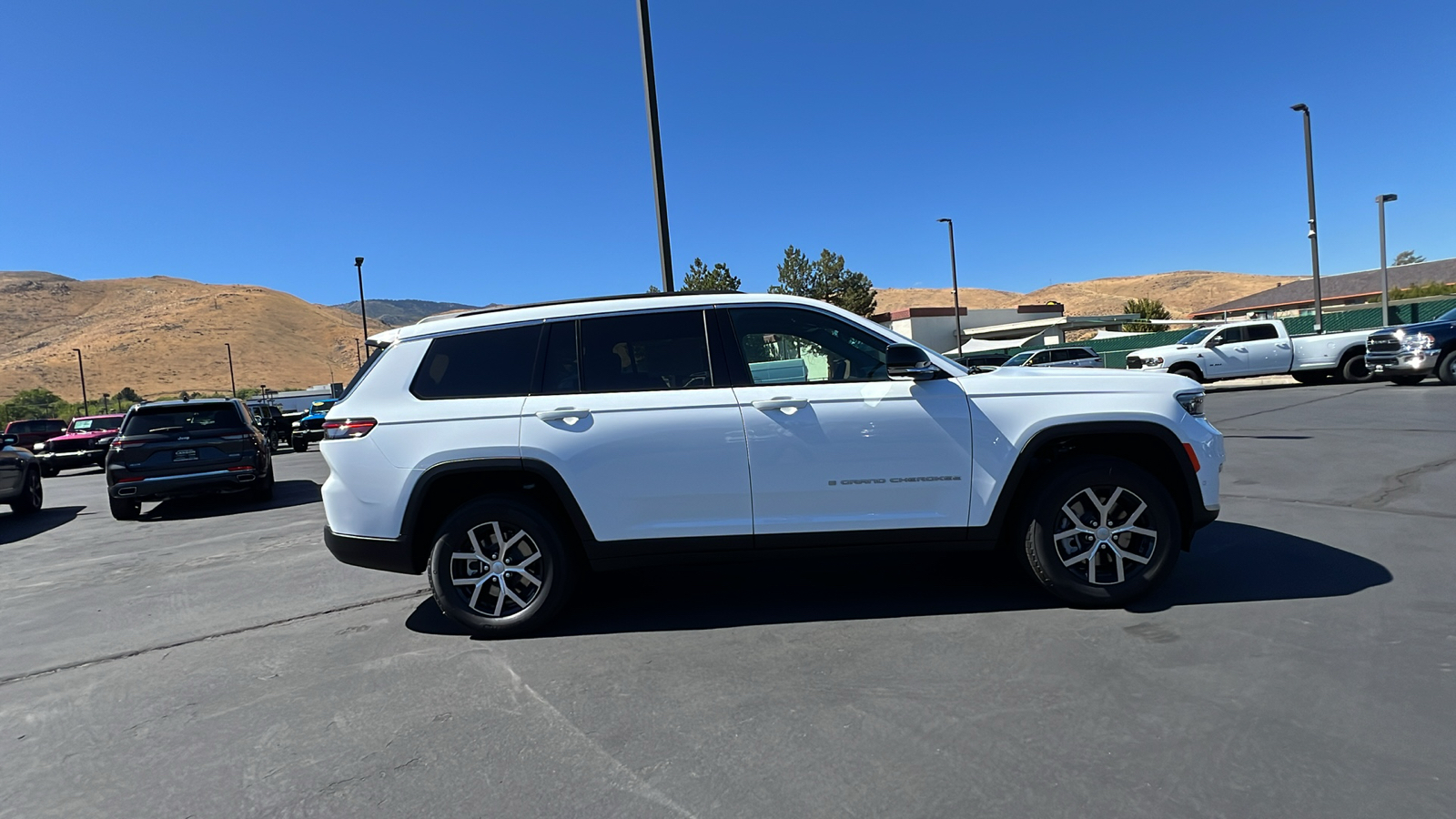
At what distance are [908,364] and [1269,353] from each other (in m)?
20.2

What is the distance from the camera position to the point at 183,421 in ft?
34.6

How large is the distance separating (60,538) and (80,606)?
4.65 metres

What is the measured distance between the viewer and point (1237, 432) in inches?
456

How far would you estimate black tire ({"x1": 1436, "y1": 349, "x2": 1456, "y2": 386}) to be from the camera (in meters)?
16.1

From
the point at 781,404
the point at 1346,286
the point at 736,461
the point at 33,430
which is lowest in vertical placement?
the point at 736,461

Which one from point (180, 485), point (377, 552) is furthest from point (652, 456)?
point (180, 485)

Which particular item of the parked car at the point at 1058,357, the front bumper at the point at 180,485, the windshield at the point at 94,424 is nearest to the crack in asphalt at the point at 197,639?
the front bumper at the point at 180,485

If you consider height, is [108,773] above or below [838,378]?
below

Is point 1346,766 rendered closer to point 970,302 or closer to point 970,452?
point 970,452

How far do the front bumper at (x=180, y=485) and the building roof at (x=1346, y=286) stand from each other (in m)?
61.7

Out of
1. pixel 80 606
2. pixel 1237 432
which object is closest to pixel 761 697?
pixel 80 606

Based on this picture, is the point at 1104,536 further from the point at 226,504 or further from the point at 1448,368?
the point at 1448,368

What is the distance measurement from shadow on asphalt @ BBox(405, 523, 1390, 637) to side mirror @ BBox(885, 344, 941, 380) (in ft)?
4.17

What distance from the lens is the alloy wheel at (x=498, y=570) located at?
436 centimetres
